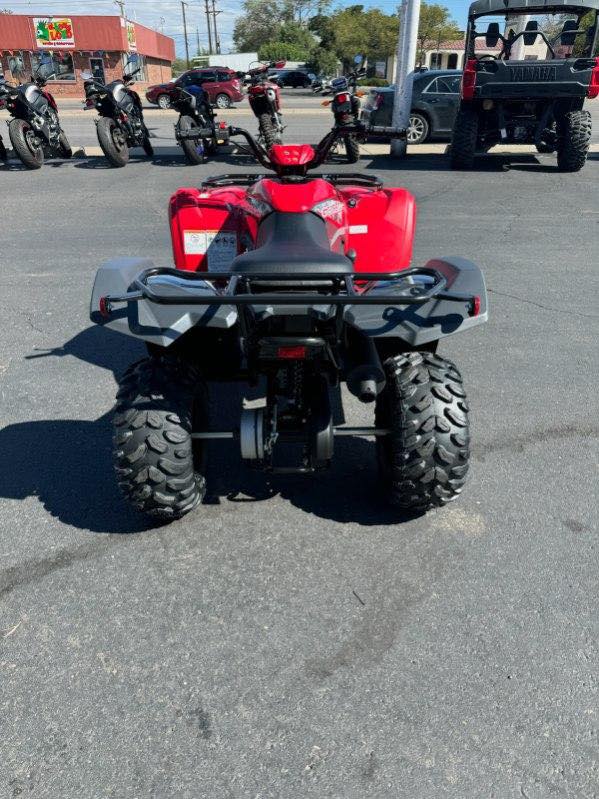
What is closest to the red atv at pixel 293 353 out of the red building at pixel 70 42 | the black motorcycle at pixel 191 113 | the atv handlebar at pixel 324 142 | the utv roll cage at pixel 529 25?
the atv handlebar at pixel 324 142

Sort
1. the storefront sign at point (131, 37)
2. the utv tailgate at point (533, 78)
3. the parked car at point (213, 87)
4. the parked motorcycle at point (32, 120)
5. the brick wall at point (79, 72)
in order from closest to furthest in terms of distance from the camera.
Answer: the utv tailgate at point (533, 78), the parked motorcycle at point (32, 120), the parked car at point (213, 87), the brick wall at point (79, 72), the storefront sign at point (131, 37)

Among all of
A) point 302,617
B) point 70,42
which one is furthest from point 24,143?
point 70,42

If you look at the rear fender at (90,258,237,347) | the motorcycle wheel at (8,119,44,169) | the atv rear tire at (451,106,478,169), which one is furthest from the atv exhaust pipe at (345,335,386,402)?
the motorcycle wheel at (8,119,44,169)

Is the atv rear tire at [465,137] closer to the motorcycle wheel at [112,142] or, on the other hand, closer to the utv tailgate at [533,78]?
the utv tailgate at [533,78]

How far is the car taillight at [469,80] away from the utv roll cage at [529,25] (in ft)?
1.33

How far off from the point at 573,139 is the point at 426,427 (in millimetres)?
10055

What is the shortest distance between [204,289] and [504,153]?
1235 cm

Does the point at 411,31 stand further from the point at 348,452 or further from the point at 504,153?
the point at 348,452

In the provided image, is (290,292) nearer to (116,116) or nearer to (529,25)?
(116,116)

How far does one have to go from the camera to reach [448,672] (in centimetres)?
215

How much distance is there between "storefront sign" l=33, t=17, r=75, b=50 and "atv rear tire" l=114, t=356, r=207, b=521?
50.8 meters

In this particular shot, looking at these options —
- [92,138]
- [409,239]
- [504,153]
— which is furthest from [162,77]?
[409,239]

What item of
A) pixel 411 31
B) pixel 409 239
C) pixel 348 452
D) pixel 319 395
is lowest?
pixel 348 452

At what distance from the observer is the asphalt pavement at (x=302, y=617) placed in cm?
187
